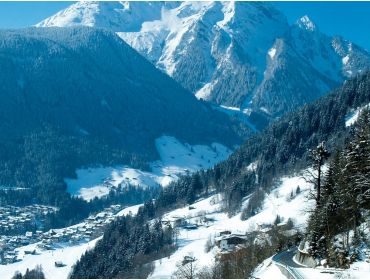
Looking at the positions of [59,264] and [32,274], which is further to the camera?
[59,264]

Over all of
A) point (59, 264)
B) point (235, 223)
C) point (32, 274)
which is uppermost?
point (235, 223)

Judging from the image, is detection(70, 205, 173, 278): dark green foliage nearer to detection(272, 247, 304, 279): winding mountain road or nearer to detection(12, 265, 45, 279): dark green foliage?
detection(12, 265, 45, 279): dark green foliage

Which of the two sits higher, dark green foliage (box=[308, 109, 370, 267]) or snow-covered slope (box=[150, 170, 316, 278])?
snow-covered slope (box=[150, 170, 316, 278])

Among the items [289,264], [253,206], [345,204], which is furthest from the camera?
[253,206]

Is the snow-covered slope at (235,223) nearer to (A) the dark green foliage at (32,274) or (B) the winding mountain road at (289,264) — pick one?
(A) the dark green foliage at (32,274)

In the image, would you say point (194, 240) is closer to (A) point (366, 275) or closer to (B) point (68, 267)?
(B) point (68, 267)

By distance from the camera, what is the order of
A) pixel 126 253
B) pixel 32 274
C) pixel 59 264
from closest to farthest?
pixel 126 253 → pixel 32 274 → pixel 59 264

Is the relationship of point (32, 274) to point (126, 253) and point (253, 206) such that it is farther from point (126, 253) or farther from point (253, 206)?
point (253, 206)

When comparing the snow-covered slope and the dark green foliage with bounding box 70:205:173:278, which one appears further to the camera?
the dark green foliage with bounding box 70:205:173:278

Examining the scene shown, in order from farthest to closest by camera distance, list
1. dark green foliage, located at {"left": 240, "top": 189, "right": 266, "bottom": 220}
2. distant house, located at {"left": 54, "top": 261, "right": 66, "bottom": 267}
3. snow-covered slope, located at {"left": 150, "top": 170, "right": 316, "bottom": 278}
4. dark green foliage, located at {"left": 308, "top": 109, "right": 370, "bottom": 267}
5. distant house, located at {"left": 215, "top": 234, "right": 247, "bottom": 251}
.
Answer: distant house, located at {"left": 54, "top": 261, "right": 66, "bottom": 267} → dark green foliage, located at {"left": 240, "top": 189, "right": 266, "bottom": 220} → snow-covered slope, located at {"left": 150, "top": 170, "right": 316, "bottom": 278} → distant house, located at {"left": 215, "top": 234, "right": 247, "bottom": 251} → dark green foliage, located at {"left": 308, "top": 109, "right": 370, "bottom": 267}

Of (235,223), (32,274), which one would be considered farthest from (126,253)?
(235,223)

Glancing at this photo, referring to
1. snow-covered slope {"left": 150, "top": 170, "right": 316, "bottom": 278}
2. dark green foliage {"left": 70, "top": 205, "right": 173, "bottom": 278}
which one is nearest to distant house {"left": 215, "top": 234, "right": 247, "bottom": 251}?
snow-covered slope {"left": 150, "top": 170, "right": 316, "bottom": 278}
